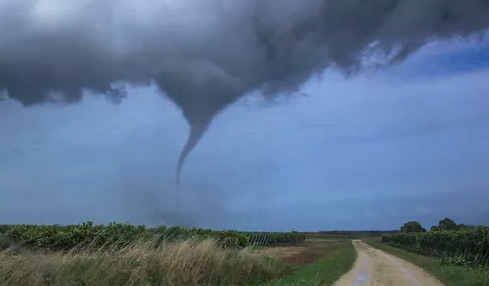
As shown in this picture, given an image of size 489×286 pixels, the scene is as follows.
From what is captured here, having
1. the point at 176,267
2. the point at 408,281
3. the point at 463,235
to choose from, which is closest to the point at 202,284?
the point at 176,267

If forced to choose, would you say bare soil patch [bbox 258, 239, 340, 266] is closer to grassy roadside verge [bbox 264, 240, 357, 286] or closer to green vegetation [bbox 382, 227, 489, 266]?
grassy roadside verge [bbox 264, 240, 357, 286]

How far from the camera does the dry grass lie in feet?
41.1

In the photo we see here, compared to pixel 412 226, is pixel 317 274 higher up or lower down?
lower down

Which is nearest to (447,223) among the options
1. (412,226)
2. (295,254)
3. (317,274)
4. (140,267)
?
(412,226)

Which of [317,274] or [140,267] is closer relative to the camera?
[140,267]

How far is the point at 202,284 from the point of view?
65.4 feet

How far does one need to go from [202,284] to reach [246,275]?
5.20 m

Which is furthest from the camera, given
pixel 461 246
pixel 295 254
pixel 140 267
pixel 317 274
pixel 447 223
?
pixel 447 223

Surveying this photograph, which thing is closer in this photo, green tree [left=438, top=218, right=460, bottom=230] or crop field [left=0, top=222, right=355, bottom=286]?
crop field [left=0, top=222, right=355, bottom=286]

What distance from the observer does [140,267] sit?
55.7ft

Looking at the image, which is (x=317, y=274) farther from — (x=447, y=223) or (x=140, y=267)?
(x=447, y=223)

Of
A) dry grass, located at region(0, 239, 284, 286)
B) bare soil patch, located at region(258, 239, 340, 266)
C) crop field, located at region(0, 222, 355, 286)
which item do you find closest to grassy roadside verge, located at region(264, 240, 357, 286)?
crop field, located at region(0, 222, 355, 286)

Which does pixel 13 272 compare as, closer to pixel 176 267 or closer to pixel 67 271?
pixel 67 271

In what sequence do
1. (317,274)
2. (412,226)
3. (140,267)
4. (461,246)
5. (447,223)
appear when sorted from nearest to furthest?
(140,267), (317,274), (461,246), (447,223), (412,226)
